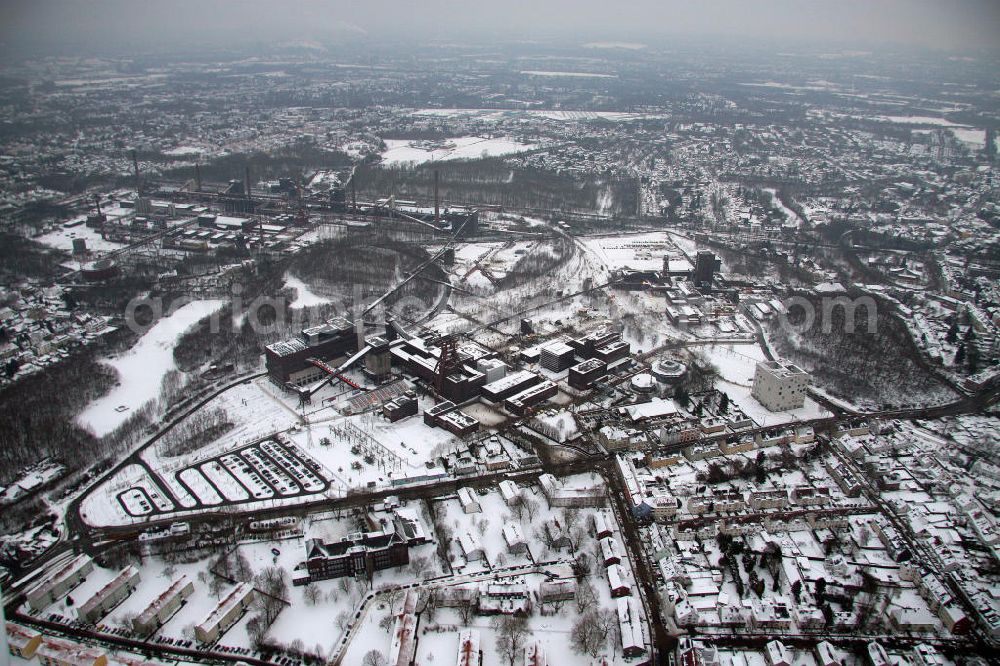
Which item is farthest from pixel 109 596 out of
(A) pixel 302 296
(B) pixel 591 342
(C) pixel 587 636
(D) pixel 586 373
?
(A) pixel 302 296

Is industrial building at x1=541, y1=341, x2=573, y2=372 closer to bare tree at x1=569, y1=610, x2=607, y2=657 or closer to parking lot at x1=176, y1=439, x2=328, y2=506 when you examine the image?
parking lot at x1=176, y1=439, x2=328, y2=506

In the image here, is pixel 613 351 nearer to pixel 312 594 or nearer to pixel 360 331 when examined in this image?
pixel 360 331

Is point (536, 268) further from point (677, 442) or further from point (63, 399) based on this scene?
point (63, 399)

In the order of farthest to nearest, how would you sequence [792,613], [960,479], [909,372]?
1. [909,372]
2. [960,479]
3. [792,613]

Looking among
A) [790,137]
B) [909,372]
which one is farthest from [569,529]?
[790,137]

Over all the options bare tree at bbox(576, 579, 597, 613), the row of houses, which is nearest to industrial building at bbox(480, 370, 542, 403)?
bare tree at bbox(576, 579, 597, 613)

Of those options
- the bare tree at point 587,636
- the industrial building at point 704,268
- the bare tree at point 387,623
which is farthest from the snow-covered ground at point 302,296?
the bare tree at point 587,636
